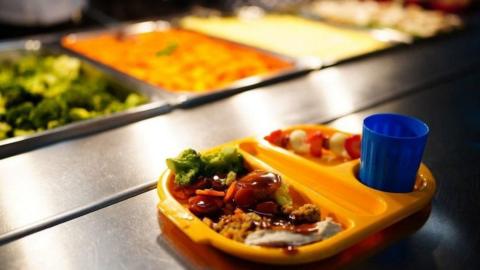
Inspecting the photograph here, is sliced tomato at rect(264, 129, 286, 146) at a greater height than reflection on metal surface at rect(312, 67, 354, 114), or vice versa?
sliced tomato at rect(264, 129, 286, 146)

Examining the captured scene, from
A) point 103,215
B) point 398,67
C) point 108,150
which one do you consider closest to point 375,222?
point 103,215

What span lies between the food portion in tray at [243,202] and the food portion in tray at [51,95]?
0.68 metres

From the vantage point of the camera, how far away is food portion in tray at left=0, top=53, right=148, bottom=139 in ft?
5.26

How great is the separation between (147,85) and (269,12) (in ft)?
5.52

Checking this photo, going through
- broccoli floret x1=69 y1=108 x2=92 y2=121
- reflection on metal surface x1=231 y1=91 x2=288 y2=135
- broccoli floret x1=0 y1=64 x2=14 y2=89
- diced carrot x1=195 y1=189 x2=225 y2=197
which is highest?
diced carrot x1=195 y1=189 x2=225 y2=197

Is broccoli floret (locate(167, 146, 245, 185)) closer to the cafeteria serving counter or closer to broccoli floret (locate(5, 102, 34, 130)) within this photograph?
the cafeteria serving counter

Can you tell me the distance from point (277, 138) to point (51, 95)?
0.99 m

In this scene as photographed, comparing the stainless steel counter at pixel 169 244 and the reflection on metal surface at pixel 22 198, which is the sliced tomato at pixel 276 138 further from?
the reflection on metal surface at pixel 22 198

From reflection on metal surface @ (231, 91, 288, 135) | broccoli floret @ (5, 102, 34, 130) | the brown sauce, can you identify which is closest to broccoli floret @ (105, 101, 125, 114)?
broccoli floret @ (5, 102, 34, 130)

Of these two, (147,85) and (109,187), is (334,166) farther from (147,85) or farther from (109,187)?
(147,85)

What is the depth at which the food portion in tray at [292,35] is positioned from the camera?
246 cm

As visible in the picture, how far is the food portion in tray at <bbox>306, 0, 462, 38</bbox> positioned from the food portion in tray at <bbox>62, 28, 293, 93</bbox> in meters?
0.89

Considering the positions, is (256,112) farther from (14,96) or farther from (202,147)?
(14,96)

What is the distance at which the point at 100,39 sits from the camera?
2.64 m
